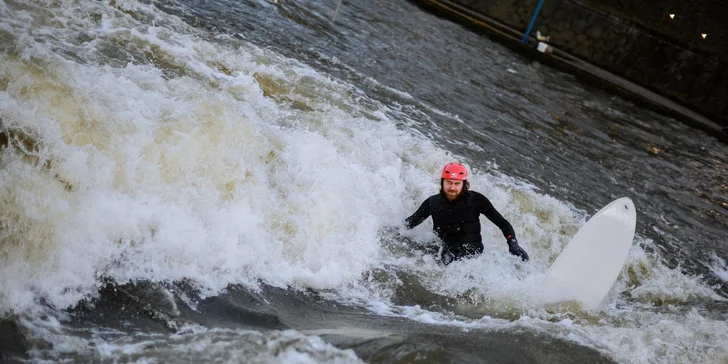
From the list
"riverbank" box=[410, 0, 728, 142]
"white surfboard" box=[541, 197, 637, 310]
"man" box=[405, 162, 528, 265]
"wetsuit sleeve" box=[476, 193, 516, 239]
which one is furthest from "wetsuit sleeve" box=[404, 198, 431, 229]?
"riverbank" box=[410, 0, 728, 142]

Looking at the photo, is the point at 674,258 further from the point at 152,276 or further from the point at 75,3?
the point at 75,3

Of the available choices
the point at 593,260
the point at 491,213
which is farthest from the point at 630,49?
the point at 593,260

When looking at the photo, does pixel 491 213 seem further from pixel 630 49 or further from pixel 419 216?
pixel 630 49

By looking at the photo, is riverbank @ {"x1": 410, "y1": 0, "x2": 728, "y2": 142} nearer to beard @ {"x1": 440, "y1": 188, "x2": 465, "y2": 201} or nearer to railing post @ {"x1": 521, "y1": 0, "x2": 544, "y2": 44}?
railing post @ {"x1": 521, "y1": 0, "x2": 544, "y2": 44}

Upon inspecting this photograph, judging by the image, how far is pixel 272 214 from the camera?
211 inches

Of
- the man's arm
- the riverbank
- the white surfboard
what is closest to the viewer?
the white surfboard

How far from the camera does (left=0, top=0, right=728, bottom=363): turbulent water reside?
3885 millimetres

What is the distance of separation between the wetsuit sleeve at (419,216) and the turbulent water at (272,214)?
0.17 metres

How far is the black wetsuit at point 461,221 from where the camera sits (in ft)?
20.0

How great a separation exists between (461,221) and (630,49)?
12.6 meters

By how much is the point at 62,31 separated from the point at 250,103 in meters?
2.17

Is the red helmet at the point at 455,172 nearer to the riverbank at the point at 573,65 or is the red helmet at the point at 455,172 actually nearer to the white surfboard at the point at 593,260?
the white surfboard at the point at 593,260

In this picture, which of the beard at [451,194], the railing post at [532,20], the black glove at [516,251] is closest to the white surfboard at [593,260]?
the black glove at [516,251]

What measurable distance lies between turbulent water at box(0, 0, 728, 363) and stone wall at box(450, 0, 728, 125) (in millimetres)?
6610
